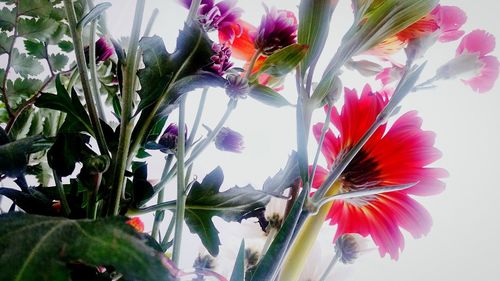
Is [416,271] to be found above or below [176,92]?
below

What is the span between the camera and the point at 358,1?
276 millimetres

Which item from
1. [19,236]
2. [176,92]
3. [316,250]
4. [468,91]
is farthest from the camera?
[468,91]

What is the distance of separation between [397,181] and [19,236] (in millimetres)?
232

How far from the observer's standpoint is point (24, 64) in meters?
0.36

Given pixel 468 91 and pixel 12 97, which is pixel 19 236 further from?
pixel 468 91

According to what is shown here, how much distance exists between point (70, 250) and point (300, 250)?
167 mm

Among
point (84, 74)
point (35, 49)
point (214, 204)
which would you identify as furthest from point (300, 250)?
point (35, 49)

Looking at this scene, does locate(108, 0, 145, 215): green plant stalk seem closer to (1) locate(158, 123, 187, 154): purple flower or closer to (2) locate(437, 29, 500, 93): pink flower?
(1) locate(158, 123, 187, 154): purple flower

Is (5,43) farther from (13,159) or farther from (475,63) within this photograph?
(475,63)

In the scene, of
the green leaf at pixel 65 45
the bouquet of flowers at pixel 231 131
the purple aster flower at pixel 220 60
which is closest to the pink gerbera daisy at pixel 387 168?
the bouquet of flowers at pixel 231 131

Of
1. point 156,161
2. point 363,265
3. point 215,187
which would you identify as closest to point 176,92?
point 215,187

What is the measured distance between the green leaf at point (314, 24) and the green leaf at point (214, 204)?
83mm

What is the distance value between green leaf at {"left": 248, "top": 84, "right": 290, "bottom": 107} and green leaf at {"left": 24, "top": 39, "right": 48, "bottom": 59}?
19 centimetres

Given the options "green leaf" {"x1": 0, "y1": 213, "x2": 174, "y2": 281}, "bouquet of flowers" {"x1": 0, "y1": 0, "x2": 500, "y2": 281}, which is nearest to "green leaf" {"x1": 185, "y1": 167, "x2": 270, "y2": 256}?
"bouquet of flowers" {"x1": 0, "y1": 0, "x2": 500, "y2": 281}
